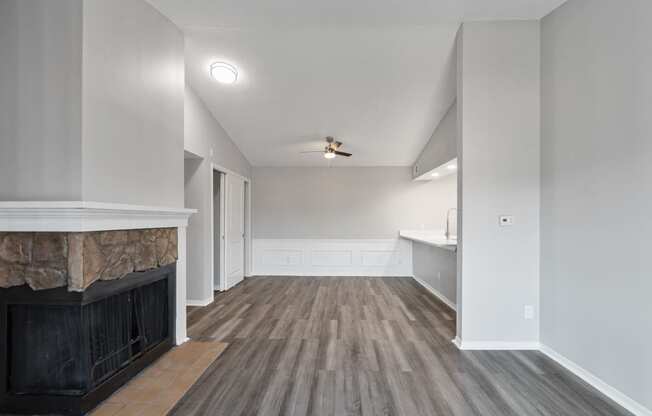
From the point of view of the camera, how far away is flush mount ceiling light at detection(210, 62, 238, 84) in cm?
359

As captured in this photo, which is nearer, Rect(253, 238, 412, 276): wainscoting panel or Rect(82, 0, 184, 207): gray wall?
Rect(82, 0, 184, 207): gray wall

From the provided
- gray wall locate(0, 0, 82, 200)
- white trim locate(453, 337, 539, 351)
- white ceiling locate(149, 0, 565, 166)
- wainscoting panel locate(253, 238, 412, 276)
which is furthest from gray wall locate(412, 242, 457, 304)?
gray wall locate(0, 0, 82, 200)

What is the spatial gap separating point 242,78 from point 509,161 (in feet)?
10.4

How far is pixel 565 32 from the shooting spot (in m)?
2.65

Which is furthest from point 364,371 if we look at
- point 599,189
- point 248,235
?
point 248,235

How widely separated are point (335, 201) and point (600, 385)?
4969 millimetres

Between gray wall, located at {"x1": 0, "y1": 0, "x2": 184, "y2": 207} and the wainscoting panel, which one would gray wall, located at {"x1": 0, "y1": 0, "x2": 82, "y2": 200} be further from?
the wainscoting panel

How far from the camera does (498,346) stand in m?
2.95

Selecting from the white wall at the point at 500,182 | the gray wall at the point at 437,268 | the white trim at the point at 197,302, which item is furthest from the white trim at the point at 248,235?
the white wall at the point at 500,182

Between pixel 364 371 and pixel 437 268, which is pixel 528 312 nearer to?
pixel 364 371

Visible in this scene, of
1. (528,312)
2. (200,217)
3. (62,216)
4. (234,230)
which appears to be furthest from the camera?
(234,230)

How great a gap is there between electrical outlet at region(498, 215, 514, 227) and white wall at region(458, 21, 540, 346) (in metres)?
0.04

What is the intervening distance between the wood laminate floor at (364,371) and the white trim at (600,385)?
2.3 inches

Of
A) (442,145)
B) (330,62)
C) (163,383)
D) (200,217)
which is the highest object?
(330,62)
